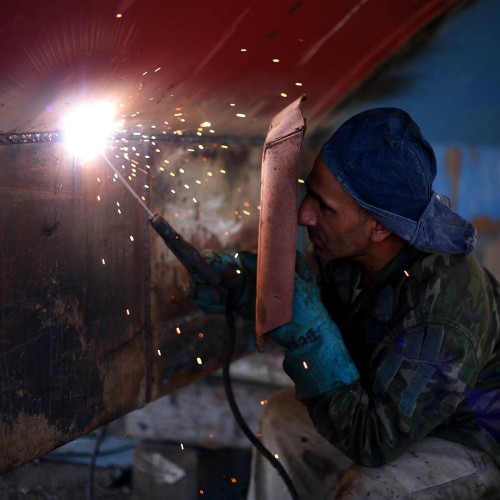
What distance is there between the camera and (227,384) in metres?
2.26

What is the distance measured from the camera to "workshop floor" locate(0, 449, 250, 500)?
3273 mm

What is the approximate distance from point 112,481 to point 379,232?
2.21m

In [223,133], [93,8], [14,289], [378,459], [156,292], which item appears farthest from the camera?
[223,133]

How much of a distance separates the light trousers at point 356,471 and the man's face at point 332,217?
0.64 metres

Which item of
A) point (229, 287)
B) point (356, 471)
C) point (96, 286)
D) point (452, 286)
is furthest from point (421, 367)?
point (96, 286)

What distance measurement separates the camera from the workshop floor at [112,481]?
3.27m

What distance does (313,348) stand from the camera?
6.39ft

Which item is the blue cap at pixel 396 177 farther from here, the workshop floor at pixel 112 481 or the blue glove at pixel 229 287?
the workshop floor at pixel 112 481

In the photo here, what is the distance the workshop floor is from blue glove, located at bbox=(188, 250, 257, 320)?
1308 millimetres

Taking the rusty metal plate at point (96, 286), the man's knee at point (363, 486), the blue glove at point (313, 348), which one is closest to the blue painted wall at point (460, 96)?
the rusty metal plate at point (96, 286)

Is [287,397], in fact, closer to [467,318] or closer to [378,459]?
[378,459]

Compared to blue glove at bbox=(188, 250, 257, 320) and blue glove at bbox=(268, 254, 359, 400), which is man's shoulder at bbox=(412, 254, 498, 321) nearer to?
blue glove at bbox=(268, 254, 359, 400)

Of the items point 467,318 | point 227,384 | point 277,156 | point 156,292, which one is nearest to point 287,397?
point 227,384

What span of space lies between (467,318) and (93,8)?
1278 mm
